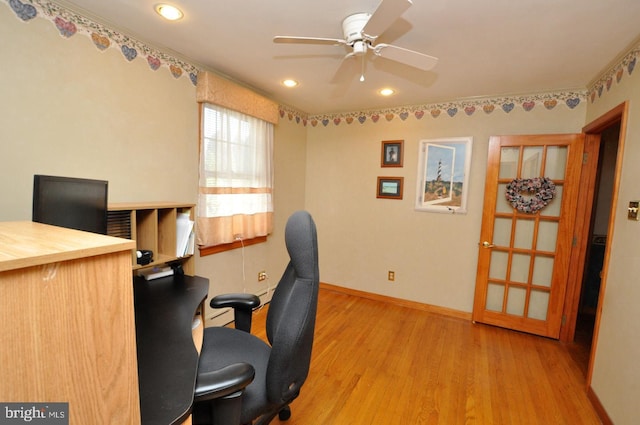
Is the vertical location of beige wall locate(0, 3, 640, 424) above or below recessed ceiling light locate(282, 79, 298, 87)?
below

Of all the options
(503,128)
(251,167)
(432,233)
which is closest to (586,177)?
(503,128)

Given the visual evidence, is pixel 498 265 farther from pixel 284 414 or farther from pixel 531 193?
pixel 284 414

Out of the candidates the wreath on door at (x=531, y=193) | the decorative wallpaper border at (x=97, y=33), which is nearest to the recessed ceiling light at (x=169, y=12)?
the decorative wallpaper border at (x=97, y=33)

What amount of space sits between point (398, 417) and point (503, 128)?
275 centimetres

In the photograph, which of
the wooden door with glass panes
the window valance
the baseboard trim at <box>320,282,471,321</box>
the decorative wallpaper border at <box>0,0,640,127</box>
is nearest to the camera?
the decorative wallpaper border at <box>0,0,640,127</box>

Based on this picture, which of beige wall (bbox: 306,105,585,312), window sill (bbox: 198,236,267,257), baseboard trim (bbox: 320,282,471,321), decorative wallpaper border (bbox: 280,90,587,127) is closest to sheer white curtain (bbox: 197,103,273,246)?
window sill (bbox: 198,236,267,257)

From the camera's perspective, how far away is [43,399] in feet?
1.64

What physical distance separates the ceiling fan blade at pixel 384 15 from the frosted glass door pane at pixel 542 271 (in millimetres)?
2664

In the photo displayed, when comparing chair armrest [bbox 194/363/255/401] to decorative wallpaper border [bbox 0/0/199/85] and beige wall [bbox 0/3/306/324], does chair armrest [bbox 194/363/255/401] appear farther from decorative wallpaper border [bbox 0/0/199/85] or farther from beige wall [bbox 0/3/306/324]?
decorative wallpaper border [bbox 0/0/199/85]

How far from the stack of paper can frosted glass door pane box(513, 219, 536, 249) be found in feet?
9.84

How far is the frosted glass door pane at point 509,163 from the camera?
2.73m

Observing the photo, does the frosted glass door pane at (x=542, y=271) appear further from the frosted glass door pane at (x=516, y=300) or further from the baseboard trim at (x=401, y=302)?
the baseboard trim at (x=401, y=302)

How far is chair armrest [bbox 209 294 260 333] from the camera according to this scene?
166cm

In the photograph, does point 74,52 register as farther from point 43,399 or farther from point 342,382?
point 342,382
